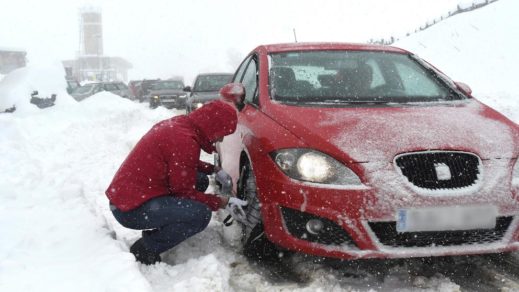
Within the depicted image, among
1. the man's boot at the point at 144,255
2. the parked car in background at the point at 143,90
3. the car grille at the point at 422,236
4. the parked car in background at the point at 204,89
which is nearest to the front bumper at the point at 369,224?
the car grille at the point at 422,236

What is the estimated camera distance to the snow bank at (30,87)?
51.6 feet

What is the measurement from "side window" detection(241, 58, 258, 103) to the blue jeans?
1185 millimetres

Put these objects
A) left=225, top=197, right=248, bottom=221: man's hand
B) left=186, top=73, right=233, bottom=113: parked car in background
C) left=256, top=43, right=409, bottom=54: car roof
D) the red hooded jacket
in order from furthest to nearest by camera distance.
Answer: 1. left=186, top=73, right=233, bottom=113: parked car in background
2. left=256, top=43, right=409, bottom=54: car roof
3. left=225, top=197, right=248, bottom=221: man's hand
4. the red hooded jacket

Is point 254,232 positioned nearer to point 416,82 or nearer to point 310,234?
point 310,234

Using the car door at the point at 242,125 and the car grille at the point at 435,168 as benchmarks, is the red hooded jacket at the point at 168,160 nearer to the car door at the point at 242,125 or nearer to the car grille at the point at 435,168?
the car door at the point at 242,125

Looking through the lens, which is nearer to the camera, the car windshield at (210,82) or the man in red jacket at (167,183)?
the man in red jacket at (167,183)

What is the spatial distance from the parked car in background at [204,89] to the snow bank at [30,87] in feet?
15.9

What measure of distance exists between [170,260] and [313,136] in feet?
4.55

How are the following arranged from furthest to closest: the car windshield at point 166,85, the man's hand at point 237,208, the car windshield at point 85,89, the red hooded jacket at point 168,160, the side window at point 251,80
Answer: the car windshield at point 85,89 < the car windshield at point 166,85 < the side window at point 251,80 < the man's hand at point 237,208 < the red hooded jacket at point 168,160

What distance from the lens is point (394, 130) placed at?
123 inches

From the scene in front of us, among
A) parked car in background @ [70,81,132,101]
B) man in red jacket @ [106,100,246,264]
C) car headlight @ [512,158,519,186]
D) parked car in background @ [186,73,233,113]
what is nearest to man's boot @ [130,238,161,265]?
man in red jacket @ [106,100,246,264]

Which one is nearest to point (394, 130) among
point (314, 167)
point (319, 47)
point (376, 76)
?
point (314, 167)

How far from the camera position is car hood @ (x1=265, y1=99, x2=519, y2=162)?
296 centimetres

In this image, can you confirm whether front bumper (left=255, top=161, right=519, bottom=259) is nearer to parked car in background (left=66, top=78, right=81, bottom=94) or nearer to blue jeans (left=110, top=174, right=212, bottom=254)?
blue jeans (left=110, top=174, right=212, bottom=254)
